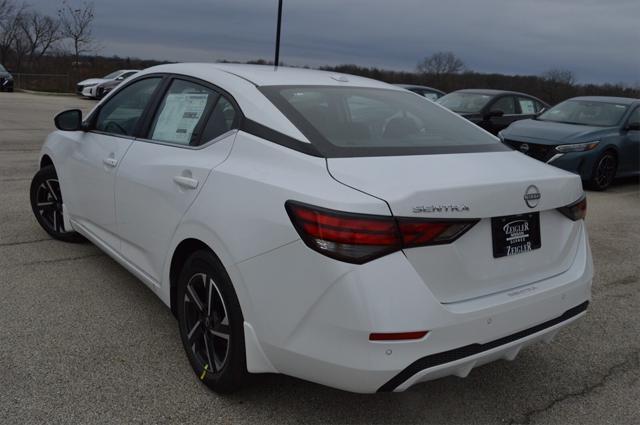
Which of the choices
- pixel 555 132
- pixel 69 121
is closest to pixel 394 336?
pixel 69 121

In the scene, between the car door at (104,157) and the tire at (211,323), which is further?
the car door at (104,157)

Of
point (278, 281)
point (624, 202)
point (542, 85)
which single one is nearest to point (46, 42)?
point (542, 85)

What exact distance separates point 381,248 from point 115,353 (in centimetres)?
180

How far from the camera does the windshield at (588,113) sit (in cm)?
993

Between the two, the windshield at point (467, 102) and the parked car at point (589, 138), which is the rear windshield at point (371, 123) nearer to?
the parked car at point (589, 138)

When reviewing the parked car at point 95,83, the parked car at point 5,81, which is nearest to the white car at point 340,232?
the parked car at point 95,83

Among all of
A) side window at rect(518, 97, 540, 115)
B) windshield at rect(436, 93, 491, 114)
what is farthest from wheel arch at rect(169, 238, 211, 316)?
side window at rect(518, 97, 540, 115)

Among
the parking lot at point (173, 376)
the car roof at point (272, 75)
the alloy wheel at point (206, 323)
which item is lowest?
the parking lot at point (173, 376)

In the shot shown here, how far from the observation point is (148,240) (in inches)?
126

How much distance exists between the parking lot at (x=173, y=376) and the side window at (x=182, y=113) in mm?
1155

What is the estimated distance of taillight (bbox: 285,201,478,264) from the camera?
207 cm

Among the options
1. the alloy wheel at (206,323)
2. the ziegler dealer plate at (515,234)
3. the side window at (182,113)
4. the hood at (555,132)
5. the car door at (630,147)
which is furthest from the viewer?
the car door at (630,147)

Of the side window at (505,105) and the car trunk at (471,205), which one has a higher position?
the side window at (505,105)

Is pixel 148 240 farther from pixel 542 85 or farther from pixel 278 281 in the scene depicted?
pixel 542 85
